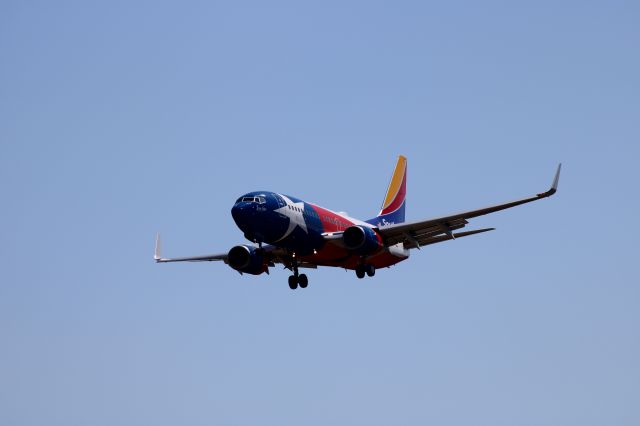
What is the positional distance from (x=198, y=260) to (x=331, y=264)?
11.0 metres

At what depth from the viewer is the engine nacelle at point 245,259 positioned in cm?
6856

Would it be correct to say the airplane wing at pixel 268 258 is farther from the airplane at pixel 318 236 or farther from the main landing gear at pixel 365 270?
the main landing gear at pixel 365 270

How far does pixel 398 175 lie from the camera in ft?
270

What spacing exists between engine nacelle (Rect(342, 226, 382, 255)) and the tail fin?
11.3 meters

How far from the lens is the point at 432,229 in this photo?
6662 cm

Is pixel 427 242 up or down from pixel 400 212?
down

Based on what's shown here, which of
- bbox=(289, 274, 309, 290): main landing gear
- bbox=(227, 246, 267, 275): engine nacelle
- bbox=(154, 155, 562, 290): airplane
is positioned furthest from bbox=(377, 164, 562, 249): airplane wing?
bbox=(227, 246, 267, 275): engine nacelle

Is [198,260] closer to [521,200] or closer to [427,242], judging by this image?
[427,242]

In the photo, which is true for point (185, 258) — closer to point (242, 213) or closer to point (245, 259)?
point (245, 259)

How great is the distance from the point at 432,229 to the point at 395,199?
1371 cm

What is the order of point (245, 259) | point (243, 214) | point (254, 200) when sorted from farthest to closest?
point (245, 259) < point (254, 200) < point (243, 214)

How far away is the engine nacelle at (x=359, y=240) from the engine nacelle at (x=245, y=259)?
20.6 ft

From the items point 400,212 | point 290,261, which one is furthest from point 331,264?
point 400,212

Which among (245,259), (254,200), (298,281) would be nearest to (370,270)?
(298,281)
